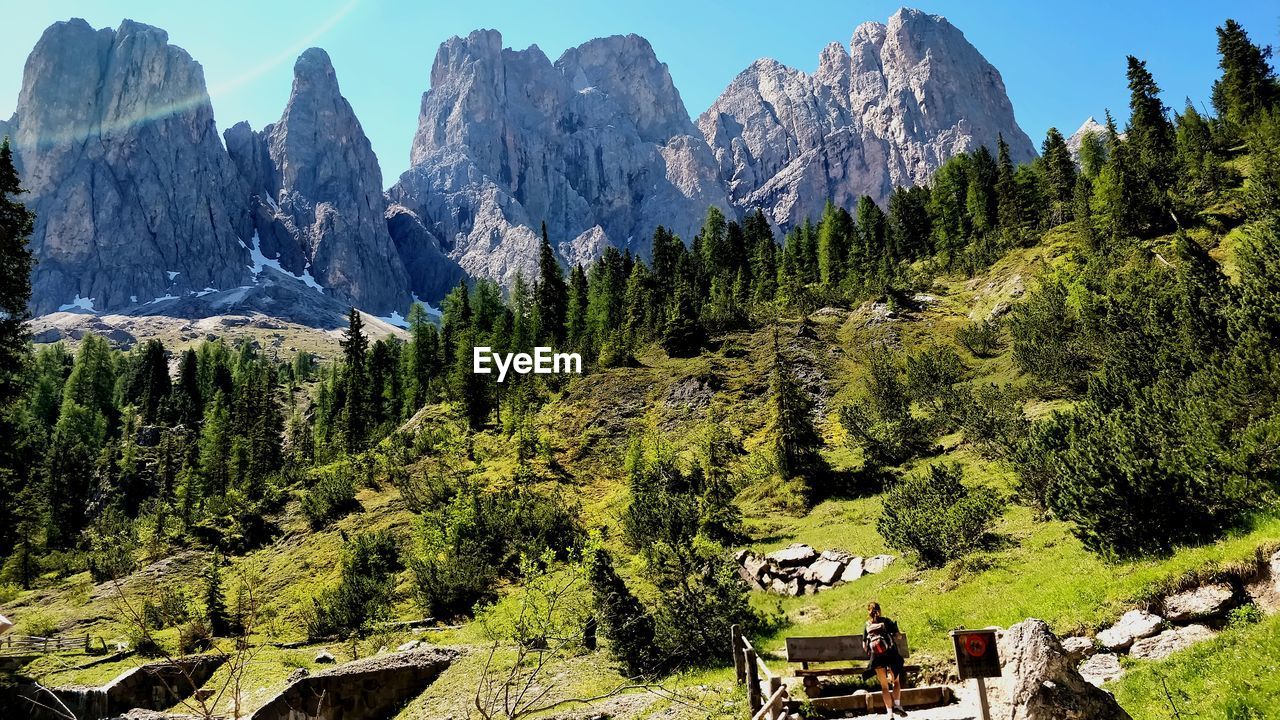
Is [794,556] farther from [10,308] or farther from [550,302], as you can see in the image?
[550,302]

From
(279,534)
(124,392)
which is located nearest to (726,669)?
(279,534)

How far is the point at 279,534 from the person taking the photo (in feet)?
173

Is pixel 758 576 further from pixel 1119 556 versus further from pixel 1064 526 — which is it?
pixel 1119 556

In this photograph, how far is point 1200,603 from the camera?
1290 cm

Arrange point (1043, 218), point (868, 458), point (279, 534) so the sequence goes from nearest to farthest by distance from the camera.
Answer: point (868, 458), point (279, 534), point (1043, 218)

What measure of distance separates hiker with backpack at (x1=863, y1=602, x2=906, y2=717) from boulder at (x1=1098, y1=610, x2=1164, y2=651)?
166 inches

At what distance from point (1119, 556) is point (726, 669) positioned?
1051cm

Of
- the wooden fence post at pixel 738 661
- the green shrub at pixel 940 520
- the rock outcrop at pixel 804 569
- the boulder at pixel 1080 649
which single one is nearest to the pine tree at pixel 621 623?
the wooden fence post at pixel 738 661

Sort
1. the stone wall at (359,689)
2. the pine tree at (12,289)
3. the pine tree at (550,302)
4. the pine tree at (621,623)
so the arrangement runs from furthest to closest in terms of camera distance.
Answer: the pine tree at (550,302) < the pine tree at (12,289) < the stone wall at (359,689) < the pine tree at (621,623)

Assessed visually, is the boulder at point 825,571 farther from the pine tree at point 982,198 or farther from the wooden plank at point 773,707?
the pine tree at point 982,198

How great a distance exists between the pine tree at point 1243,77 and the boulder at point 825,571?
83.0m

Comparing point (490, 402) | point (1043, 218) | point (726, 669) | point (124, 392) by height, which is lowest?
point (726, 669)

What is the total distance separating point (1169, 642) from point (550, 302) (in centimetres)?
8156

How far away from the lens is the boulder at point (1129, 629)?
13.0 m
